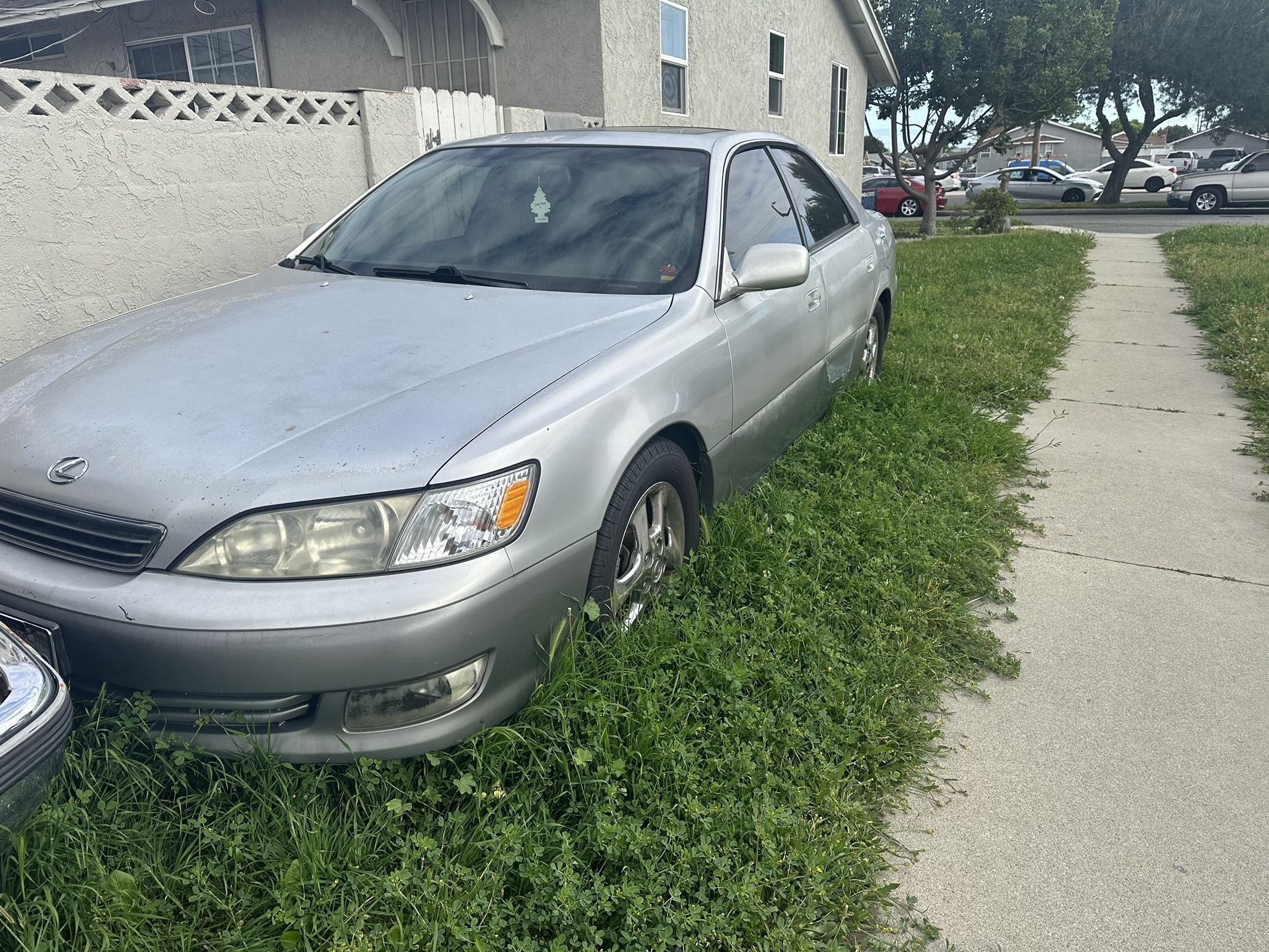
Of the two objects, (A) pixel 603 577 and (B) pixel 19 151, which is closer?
(A) pixel 603 577

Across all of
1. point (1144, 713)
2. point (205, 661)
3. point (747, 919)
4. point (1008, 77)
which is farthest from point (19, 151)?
point (1008, 77)

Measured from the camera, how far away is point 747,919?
203 cm

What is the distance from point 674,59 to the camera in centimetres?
1123

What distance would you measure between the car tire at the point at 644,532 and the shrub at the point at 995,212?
57.9 ft

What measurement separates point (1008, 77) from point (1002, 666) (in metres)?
21.9

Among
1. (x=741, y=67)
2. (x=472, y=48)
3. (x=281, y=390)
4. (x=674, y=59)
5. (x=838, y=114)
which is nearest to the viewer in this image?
(x=281, y=390)

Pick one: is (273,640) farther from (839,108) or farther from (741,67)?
(839,108)

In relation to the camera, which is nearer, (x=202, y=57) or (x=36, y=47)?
(x=202, y=57)

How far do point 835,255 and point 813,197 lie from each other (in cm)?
36

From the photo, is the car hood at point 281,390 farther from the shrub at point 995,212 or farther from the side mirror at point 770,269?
the shrub at point 995,212

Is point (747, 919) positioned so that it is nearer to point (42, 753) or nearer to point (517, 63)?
point (42, 753)

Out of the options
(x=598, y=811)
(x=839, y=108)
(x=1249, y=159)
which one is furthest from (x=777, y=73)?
(x=1249, y=159)

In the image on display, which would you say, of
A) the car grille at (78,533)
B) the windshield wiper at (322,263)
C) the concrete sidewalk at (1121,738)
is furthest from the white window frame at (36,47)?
the concrete sidewalk at (1121,738)

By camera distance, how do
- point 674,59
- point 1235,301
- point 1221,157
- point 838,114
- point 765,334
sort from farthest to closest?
point 1221,157
point 838,114
point 674,59
point 1235,301
point 765,334
